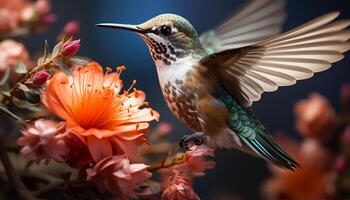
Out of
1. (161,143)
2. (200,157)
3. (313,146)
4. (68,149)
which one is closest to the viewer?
(68,149)

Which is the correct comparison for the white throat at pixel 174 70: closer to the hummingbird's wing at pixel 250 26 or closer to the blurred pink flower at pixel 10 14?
the hummingbird's wing at pixel 250 26

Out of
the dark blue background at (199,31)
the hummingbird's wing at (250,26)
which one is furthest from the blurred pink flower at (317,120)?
the dark blue background at (199,31)

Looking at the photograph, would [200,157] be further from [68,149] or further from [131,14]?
[131,14]

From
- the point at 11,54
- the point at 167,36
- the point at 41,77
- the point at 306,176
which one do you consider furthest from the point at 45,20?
the point at 306,176

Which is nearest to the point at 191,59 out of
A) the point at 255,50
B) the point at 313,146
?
the point at 255,50

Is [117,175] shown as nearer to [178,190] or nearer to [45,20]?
[178,190]

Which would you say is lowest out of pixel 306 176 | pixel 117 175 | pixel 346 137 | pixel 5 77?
pixel 306 176

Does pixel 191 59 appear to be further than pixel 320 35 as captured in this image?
Yes

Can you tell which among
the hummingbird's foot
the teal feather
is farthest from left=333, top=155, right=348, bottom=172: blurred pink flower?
the hummingbird's foot
